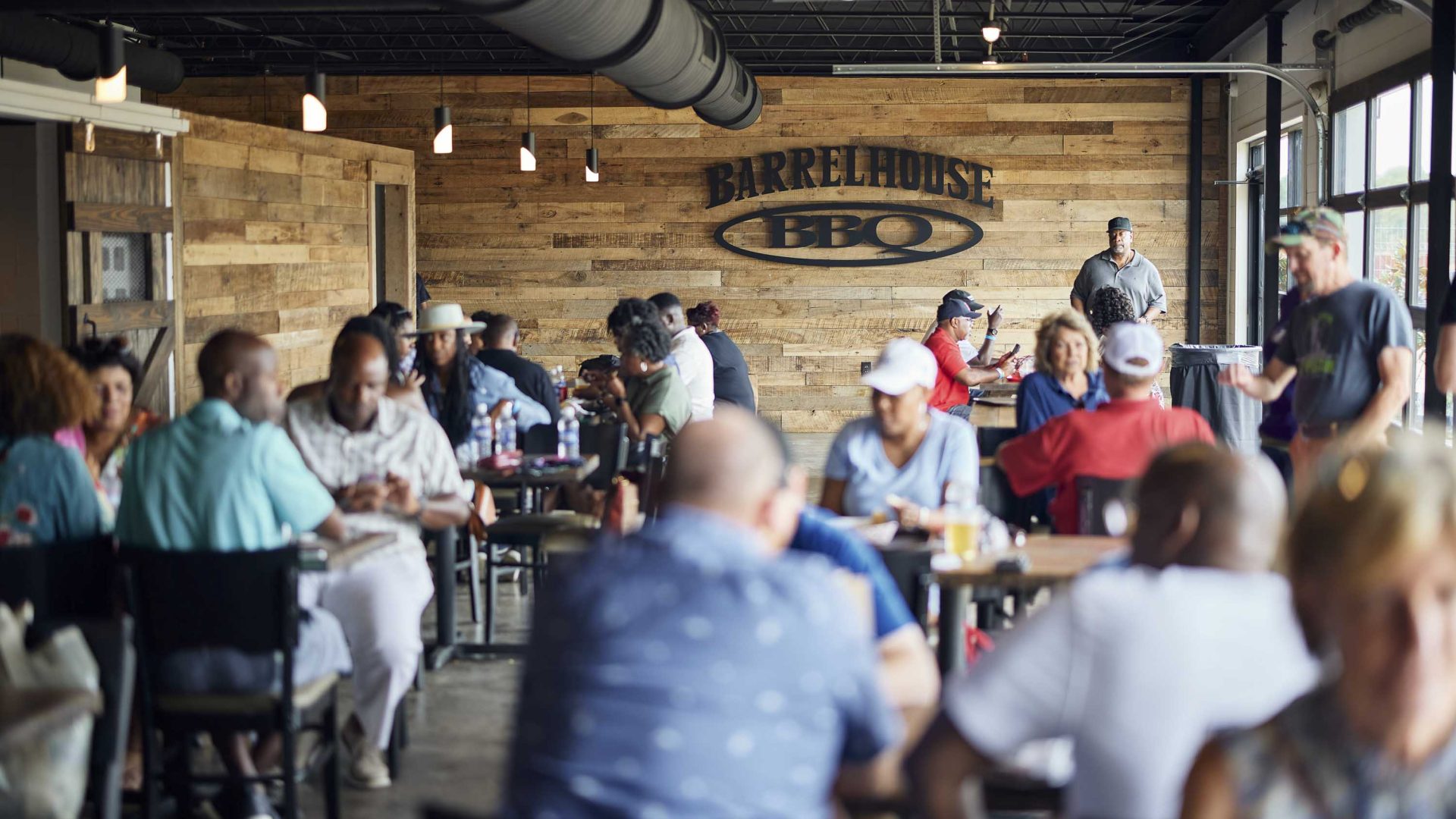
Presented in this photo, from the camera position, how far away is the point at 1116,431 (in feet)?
15.0

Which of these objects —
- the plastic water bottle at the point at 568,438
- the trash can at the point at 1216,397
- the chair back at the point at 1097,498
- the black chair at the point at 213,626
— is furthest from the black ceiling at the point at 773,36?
the black chair at the point at 213,626

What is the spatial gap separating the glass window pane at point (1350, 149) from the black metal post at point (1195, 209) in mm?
3314

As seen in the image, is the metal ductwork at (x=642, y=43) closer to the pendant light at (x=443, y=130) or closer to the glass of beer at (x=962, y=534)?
the pendant light at (x=443, y=130)

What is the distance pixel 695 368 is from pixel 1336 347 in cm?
338

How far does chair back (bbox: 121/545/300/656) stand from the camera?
3.46 m

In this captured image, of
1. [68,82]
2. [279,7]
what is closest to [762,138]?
[68,82]

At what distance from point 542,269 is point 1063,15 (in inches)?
197

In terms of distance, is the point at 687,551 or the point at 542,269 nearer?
the point at 687,551

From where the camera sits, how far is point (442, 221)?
13633 millimetres

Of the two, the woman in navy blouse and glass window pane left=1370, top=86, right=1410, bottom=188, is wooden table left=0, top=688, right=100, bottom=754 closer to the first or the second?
the woman in navy blouse

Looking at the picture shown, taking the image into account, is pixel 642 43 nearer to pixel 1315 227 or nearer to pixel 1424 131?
pixel 1315 227

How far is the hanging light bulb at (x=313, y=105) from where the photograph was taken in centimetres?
847

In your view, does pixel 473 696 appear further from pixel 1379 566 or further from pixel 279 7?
pixel 1379 566

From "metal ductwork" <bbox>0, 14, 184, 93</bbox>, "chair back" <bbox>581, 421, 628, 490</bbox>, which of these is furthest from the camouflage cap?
Result: "metal ductwork" <bbox>0, 14, 184, 93</bbox>
